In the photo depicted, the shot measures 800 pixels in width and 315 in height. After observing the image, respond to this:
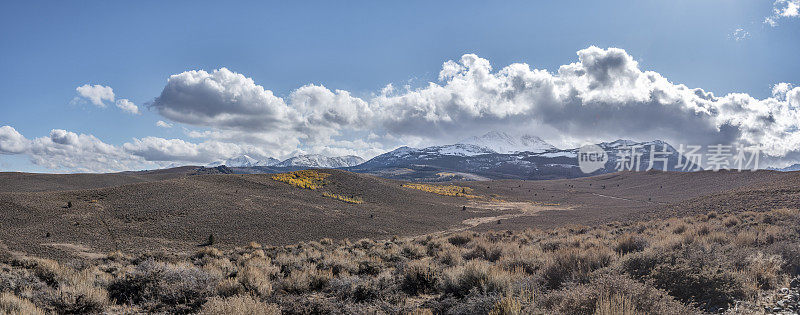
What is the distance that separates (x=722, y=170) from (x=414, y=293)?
90.3m

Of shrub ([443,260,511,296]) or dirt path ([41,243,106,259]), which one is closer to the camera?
shrub ([443,260,511,296])

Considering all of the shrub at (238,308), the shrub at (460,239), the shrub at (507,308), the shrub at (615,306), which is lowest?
the shrub at (460,239)

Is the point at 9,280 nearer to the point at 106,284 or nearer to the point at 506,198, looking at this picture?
the point at 106,284

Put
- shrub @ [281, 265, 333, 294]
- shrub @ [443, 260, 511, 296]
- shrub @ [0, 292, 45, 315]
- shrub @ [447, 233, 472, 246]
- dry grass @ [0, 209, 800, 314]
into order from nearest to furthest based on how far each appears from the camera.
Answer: dry grass @ [0, 209, 800, 314] < shrub @ [0, 292, 45, 315] < shrub @ [443, 260, 511, 296] < shrub @ [281, 265, 333, 294] < shrub @ [447, 233, 472, 246]

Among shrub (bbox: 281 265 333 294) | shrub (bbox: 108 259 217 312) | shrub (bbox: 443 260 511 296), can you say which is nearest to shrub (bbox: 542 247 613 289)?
shrub (bbox: 443 260 511 296)

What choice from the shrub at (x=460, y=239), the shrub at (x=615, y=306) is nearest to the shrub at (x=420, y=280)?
the shrub at (x=615, y=306)

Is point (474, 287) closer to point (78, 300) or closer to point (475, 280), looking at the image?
point (475, 280)

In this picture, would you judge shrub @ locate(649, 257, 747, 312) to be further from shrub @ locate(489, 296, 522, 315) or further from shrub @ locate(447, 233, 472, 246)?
shrub @ locate(447, 233, 472, 246)

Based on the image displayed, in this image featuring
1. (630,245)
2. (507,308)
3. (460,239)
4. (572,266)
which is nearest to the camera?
(507,308)

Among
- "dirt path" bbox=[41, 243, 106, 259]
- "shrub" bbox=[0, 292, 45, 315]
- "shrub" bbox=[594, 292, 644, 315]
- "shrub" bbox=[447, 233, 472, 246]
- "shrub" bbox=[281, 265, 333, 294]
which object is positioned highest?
"shrub" bbox=[594, 292, 644, 315]

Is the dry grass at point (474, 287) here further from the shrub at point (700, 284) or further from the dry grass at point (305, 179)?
the dry grass at point (305, 179)

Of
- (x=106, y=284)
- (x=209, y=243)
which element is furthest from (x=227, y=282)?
(x=209, y=243)

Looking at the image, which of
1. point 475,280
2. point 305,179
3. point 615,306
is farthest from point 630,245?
point 305,179

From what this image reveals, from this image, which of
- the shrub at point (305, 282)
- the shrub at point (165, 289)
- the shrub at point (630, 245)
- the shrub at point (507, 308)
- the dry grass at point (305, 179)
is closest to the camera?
the shrub at point (507, 308)
